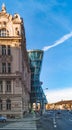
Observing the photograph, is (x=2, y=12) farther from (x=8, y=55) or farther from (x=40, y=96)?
(x=40, y=96)

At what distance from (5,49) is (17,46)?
2926mm

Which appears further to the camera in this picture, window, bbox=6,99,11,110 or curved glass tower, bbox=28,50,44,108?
curved glass tower, bbox=28,50,44,108

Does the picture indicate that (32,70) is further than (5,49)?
Yes

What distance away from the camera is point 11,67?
93688 mm

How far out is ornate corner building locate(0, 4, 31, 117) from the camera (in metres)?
91.9

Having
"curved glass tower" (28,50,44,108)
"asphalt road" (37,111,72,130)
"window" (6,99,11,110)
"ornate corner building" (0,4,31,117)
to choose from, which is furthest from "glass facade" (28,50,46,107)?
"asphalt road" (37,111,72,130)

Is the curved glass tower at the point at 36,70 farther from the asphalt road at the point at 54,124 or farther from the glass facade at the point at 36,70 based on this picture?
the asphalt road at the point at 54,124

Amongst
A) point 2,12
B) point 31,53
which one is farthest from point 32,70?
point 2,12

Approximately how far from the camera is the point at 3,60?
310 ft

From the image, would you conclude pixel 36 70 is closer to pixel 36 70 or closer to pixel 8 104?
pixel 36 70

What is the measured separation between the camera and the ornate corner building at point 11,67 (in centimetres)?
9194

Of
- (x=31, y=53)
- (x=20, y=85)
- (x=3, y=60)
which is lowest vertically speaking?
(x=20, y=85)

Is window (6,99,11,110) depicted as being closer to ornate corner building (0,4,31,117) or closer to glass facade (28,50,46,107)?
ornate corner building (0,4,31,117)

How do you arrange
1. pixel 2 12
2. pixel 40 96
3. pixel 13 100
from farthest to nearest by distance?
pixel 40 96 → pixel 2 12 → pixel 13 100
